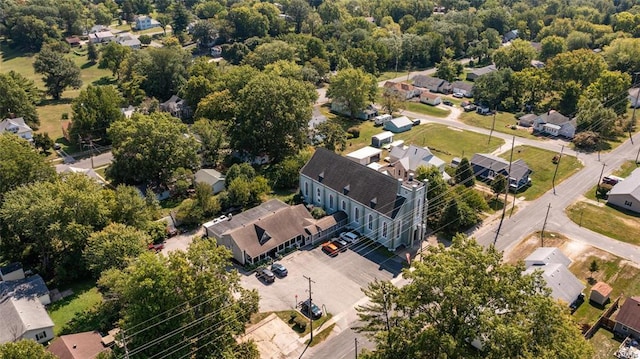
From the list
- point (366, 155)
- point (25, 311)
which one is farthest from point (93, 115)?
point (25, 311)

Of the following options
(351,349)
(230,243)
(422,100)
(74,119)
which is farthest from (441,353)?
(422,100)

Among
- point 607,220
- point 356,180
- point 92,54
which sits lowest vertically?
point 92,54

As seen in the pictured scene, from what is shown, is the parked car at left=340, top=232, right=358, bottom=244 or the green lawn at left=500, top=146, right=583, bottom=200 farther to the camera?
the green lawn at left=500, top=146, right=583, bottom=200

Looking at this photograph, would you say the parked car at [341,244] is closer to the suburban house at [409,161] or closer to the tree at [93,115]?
the suburban house at [409,161]

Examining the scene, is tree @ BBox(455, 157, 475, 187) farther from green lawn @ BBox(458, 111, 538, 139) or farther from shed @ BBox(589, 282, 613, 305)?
green lawn @ BBox(458, 111, 538, 139)

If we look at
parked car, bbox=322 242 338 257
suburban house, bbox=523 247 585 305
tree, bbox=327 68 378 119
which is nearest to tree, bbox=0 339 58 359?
parked car, bbox=322 242 338 257

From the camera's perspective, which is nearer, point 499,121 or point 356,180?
point 356,180

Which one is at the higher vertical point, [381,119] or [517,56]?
[517,56]

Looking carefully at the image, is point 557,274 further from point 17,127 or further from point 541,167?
point 17,127
